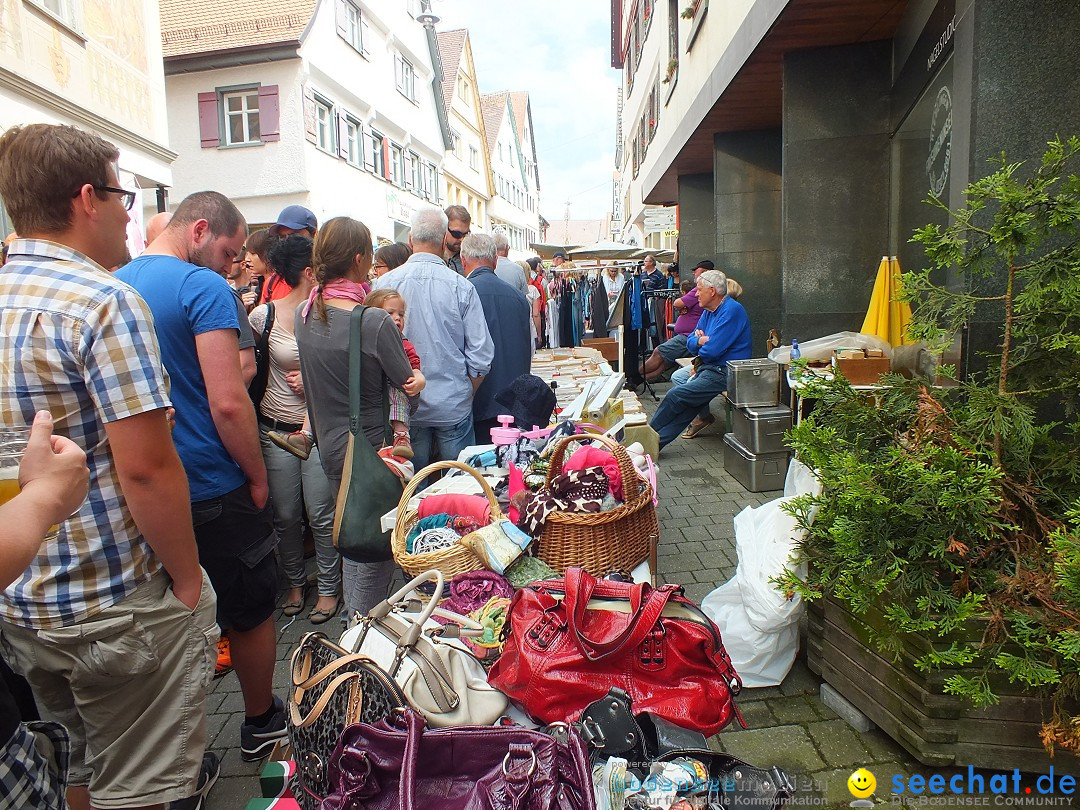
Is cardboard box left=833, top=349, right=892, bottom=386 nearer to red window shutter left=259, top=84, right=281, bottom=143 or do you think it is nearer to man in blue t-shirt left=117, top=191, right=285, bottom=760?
man in blue t-shirt left=117, top=191, right=285, bottom=760

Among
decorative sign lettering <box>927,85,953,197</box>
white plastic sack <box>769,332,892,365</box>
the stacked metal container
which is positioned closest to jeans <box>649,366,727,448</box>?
the stacked metal container

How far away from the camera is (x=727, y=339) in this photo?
6.82 meters

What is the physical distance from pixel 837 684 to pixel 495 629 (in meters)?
1.58

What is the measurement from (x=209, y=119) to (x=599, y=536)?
727 inches

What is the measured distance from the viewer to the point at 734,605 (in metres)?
3.28

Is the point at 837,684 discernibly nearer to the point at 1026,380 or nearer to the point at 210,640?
the point at 1026,380

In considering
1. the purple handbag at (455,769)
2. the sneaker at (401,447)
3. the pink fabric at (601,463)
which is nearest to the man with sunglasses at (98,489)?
the purple handbag at (455,769)

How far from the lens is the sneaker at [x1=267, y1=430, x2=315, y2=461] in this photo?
3596 mm

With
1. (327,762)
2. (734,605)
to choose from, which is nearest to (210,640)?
(327,762)

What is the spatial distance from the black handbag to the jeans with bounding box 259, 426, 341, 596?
0.83 m

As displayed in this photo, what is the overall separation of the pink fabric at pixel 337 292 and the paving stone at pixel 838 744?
8.71 ft

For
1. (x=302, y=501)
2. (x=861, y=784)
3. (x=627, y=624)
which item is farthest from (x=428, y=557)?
(x=302, y=501)

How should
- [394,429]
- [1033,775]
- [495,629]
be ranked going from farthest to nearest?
[394,429], [1033,775], [495,629]

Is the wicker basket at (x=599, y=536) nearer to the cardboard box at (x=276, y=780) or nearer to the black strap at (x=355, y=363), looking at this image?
the black strap at (x=355, y=363)
